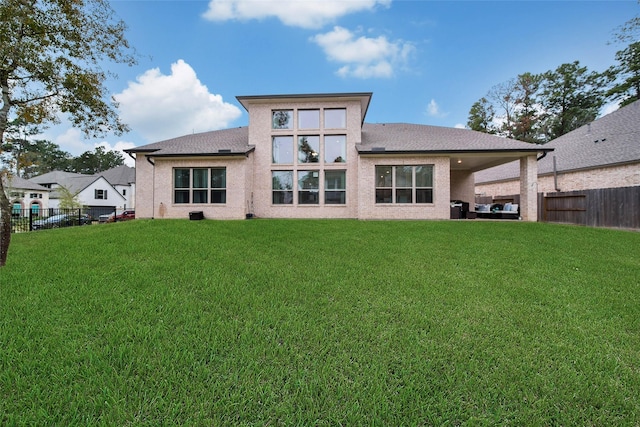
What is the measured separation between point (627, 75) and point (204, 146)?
35919mm

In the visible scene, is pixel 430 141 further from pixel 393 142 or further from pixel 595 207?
pixel 595 207

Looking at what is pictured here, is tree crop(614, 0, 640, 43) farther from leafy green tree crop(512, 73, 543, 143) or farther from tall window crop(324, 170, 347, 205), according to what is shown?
tall window crop(324, 170, 347, 205)

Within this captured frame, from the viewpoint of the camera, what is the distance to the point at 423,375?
7.97 ft

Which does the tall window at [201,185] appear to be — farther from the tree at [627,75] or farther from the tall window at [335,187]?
the tree at [627,75]

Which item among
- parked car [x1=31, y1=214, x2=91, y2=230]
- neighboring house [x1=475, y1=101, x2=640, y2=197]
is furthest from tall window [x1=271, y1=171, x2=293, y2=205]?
neighboring house [x1=475, y1=101, x2=640, y2=197]

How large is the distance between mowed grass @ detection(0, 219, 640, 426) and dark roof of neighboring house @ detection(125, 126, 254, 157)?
9.13 metres

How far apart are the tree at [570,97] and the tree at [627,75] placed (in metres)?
2.01

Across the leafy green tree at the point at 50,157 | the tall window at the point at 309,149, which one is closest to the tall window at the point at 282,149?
the tall window at the point at 309,149

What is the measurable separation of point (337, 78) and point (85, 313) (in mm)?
22076

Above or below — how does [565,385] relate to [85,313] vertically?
below

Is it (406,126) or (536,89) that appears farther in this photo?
(536,89)

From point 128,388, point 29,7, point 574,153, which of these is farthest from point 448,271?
point 574,153

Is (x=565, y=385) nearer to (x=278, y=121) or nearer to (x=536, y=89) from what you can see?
(x=278, y=121)

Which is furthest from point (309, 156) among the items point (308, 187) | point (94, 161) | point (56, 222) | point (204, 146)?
point (94, 161)
